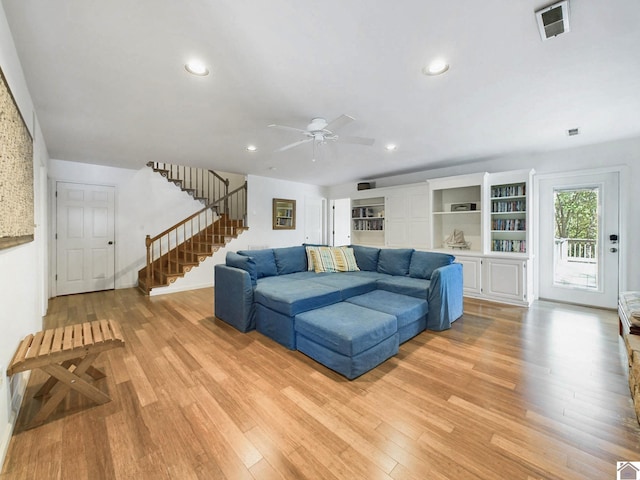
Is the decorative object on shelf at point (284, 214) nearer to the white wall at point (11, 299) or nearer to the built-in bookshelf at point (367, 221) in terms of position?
the built-in bookshelf at point (367, 221)

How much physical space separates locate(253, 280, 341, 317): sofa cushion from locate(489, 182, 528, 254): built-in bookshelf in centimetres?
340

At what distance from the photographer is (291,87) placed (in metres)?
2.35

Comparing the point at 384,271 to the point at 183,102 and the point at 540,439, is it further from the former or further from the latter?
the point at 183,102

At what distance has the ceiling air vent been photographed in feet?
4.88

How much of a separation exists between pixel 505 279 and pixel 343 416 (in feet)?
12.8

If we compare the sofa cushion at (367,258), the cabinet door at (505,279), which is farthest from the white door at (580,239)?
the sofa cushion at (367,258)

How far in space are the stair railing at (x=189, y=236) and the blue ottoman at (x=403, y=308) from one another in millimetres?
4026

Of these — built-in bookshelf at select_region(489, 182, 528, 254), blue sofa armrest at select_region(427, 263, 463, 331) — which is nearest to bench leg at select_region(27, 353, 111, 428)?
blue sofa armrest at select_region(427, 263, 463, 331)

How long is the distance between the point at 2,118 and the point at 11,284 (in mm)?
1016

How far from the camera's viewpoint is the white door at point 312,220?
7.52 meters

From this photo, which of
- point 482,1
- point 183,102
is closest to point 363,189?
point 183,102

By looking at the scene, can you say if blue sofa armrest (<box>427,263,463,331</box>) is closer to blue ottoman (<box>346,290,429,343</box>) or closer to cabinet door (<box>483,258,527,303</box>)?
blue ottoman (<box>346,290,429,343</box>)

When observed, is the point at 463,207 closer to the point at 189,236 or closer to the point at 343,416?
the point at 343,416

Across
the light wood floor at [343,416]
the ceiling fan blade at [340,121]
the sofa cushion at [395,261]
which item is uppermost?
the ceiling fan blade at [340,121]
